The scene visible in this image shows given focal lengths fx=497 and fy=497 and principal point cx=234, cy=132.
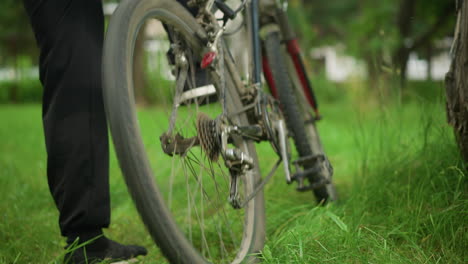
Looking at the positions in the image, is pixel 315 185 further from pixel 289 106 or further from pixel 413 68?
pixel 413 68

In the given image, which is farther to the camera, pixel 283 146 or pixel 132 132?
pixel 283 146

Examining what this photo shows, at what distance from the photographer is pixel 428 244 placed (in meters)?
1.49

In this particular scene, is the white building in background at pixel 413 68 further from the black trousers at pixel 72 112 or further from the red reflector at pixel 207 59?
the black trousers at pixel 72 112

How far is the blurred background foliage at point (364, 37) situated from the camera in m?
2.45

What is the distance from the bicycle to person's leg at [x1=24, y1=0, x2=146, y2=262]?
169mm

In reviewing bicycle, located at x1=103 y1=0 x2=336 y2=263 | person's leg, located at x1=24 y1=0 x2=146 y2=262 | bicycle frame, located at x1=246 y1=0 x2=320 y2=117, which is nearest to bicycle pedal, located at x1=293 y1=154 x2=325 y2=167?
bicycle, located at x1=103 y1=0 x2=336 y2=263

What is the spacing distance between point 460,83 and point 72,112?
1.18 m

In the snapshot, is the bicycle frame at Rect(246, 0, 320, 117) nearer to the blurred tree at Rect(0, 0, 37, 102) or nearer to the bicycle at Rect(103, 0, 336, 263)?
the bicycle at Rect(103, 0, 336, 263)

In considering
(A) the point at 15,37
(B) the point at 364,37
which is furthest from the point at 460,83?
(A) the point at 15,37

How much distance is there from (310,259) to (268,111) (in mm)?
569

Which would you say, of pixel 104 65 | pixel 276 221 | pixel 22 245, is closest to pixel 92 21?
pixel 104 65

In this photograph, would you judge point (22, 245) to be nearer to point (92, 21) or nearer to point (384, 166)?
point (92, 21)

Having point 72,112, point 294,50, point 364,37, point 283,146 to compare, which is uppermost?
point 72,112

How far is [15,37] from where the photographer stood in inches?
763
